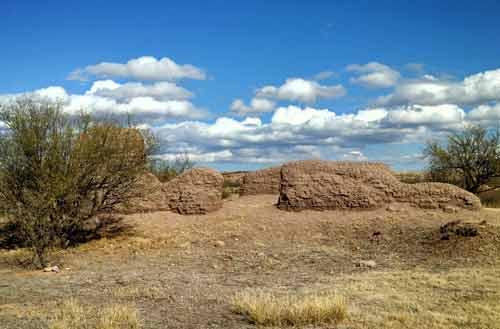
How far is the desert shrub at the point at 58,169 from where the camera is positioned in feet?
44.7

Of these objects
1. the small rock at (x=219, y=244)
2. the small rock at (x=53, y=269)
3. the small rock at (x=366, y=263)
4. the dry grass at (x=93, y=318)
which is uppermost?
the dry grass at (x=93, y=318)

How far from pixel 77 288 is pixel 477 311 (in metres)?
7.16

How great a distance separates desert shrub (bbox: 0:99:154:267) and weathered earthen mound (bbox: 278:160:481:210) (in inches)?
209

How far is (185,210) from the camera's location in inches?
699

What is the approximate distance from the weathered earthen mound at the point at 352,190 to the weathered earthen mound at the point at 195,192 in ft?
7.95

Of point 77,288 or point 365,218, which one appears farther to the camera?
point 365,218

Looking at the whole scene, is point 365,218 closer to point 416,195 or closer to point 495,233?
point 416,195

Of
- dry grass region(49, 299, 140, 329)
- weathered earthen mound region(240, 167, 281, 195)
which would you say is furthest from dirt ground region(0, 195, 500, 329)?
weathered earthen mound region(240, 167, 281, 195)

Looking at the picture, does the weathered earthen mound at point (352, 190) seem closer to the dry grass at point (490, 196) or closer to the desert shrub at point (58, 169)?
the desert shrub at point (58, 169)

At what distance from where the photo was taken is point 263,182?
20969 mm

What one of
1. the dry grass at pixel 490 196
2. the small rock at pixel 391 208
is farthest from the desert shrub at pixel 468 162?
the small rock at pixel 391 208

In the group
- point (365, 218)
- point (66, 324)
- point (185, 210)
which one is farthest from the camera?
point (185, 210)

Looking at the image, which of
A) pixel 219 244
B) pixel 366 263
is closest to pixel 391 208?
pixel 366 263

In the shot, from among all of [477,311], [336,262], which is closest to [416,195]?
[336,262]
